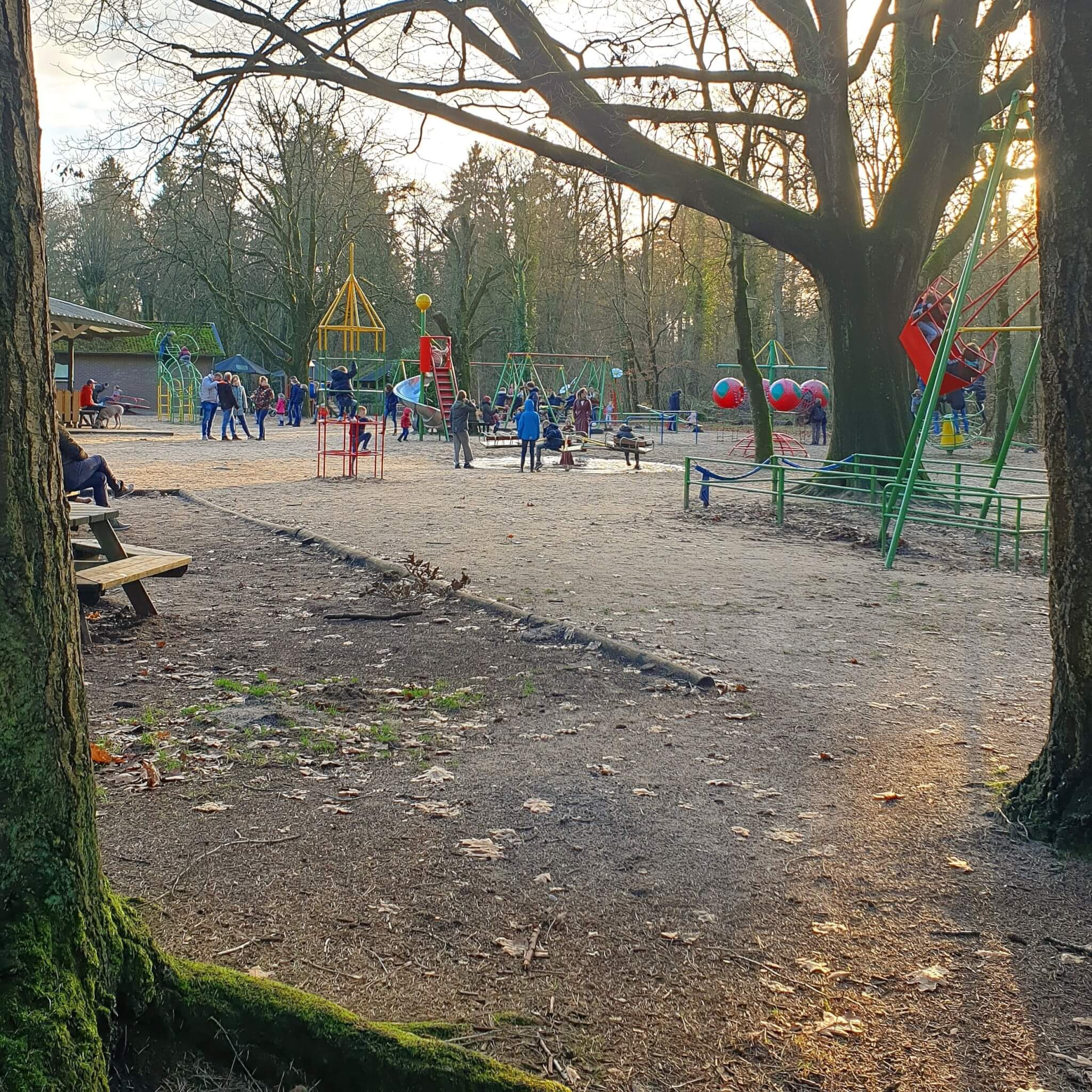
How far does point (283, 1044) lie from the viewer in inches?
101

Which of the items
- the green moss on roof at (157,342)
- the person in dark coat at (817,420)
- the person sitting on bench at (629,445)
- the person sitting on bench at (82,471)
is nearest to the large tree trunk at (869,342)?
the person sitting on bench at (629,445)

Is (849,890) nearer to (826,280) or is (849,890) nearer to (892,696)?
(892,696)

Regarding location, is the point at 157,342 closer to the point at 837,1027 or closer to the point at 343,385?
the point at 343,385

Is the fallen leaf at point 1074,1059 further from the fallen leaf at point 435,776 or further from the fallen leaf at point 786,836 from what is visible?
the fallen leaf at point 435,776

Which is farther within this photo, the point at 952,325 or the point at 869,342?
the point at 869,342

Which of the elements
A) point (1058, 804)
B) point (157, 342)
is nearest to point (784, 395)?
point (157, 342)

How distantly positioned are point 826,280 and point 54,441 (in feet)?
49.3

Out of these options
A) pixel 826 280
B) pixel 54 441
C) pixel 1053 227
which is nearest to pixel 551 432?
pixel 826 280

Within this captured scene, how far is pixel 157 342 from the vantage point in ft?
176

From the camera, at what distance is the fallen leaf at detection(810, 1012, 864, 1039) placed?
2.96 metres

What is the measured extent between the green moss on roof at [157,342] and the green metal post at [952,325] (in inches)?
1755

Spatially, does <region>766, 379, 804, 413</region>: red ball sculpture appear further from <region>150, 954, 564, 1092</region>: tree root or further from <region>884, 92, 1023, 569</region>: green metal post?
<region>150, 954, 564, 1092</region>: tree root

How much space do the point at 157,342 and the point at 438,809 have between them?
53.4 metres

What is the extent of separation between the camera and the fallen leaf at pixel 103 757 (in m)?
4.89
